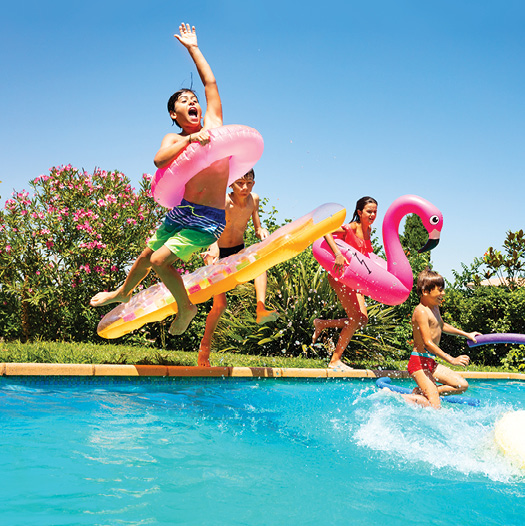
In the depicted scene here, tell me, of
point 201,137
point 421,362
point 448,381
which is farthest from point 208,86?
point 448,381

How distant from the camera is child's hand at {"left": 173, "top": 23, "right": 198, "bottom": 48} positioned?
4301mm

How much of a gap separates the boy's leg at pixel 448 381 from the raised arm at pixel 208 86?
10.8 ft

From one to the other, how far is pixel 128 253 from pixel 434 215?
4.97 metres

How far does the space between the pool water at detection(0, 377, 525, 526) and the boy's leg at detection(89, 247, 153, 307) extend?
891 mm

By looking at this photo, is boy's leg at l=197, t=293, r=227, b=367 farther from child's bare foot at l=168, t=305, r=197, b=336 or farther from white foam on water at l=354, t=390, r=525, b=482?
white foam on water at l=354, t=390, r=525, b=482

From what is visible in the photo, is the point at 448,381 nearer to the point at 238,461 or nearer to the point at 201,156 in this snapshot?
the point at 238,461

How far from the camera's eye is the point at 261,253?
17.4 ft

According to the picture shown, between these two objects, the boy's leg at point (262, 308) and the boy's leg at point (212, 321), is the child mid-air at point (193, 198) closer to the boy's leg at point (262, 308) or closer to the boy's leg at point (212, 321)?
the boy's leg at point (262, 308)

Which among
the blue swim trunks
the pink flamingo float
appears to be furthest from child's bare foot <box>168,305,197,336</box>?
the pink flamingo float

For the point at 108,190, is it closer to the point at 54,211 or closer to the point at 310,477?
the point at 54,211

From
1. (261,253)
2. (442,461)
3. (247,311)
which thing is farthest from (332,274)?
(442,461)

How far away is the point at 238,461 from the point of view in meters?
3.20

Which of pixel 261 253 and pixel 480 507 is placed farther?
pixel 261 253

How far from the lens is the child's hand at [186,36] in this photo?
4.30 m
